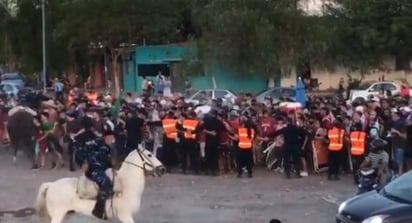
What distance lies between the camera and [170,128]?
Answer: 2427cm

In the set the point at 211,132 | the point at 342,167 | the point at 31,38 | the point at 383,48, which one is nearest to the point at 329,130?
the point at 342,167

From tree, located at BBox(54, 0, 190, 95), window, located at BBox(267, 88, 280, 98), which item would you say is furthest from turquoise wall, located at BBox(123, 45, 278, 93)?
window, located at BBox(267, 88, 280, 98)

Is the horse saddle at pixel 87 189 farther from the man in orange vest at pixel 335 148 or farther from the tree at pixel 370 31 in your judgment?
the tree at pixel 370 31

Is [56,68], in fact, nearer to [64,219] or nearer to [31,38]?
[31,38]

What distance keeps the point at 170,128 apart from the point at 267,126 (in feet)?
7.83

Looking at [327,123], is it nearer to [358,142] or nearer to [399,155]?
[358,142]

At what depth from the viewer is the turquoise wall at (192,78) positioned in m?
54.4

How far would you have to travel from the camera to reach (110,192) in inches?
619

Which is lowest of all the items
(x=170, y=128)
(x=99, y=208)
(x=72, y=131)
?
(x=99, y=208)

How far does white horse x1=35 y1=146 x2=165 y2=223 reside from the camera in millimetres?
15609

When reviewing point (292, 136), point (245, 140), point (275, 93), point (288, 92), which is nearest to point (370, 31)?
point (288, 92)

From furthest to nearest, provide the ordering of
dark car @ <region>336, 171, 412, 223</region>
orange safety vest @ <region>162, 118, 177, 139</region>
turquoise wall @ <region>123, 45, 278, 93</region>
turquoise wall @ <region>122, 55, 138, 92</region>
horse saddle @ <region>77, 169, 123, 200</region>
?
1. turquoise wall @ <region>122, 55, 138, 92</region>
2. turquoise wall @ <region>123, 45, 278, 93</region>
3. orange safety vest @ <region>162, 118, 177, 139</region>
4. horse saddle @ <region>77, 169, 123, 200</region>
5. dark car @ <region>336, 171, 412, 223</region>

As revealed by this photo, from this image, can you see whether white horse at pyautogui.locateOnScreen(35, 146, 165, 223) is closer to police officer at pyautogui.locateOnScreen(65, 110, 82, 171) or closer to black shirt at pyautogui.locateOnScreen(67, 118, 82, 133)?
police officer at pyautogui.locateOnScreen(65, 110, 82, 171)

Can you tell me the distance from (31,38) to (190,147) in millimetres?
47190
